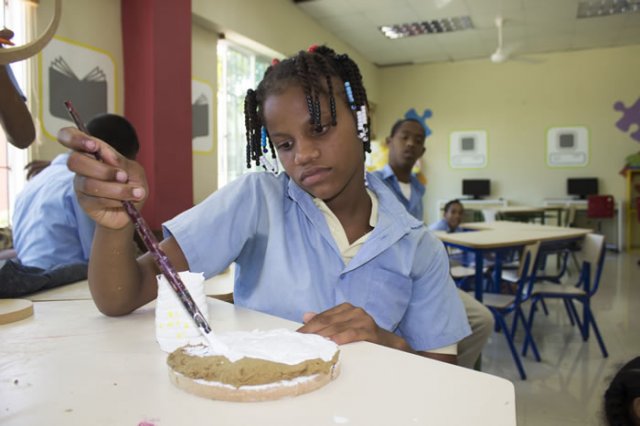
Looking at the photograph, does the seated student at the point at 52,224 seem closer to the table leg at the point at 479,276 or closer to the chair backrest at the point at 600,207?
the table leg at the point at 479,276

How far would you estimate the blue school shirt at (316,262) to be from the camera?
103cm

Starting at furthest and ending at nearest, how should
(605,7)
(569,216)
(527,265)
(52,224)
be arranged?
(569,216) → (605,7) → (527,265) → (52,224)

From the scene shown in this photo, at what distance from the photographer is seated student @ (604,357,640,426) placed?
0.97m

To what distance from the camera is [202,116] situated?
4.80 meters

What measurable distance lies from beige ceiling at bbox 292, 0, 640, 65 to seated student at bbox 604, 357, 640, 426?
5795mm

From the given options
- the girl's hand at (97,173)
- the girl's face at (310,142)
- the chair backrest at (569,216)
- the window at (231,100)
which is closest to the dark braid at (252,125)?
the girl's face at (310,142)

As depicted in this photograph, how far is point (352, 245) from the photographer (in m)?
1.11

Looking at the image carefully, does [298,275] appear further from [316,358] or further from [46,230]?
[46,230]

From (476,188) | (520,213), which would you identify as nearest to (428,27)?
(520,213)

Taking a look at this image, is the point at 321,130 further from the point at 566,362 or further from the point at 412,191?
the point at 566,362

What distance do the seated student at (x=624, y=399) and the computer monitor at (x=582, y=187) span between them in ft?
26.8

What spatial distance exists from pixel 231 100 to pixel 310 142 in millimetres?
4673

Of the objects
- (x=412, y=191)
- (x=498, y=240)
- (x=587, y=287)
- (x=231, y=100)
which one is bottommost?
(x=587, y=287)

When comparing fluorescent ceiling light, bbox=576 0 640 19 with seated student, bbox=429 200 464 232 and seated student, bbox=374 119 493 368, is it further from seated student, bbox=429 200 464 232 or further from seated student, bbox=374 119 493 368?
seated student, bbox=374 119 493 368
